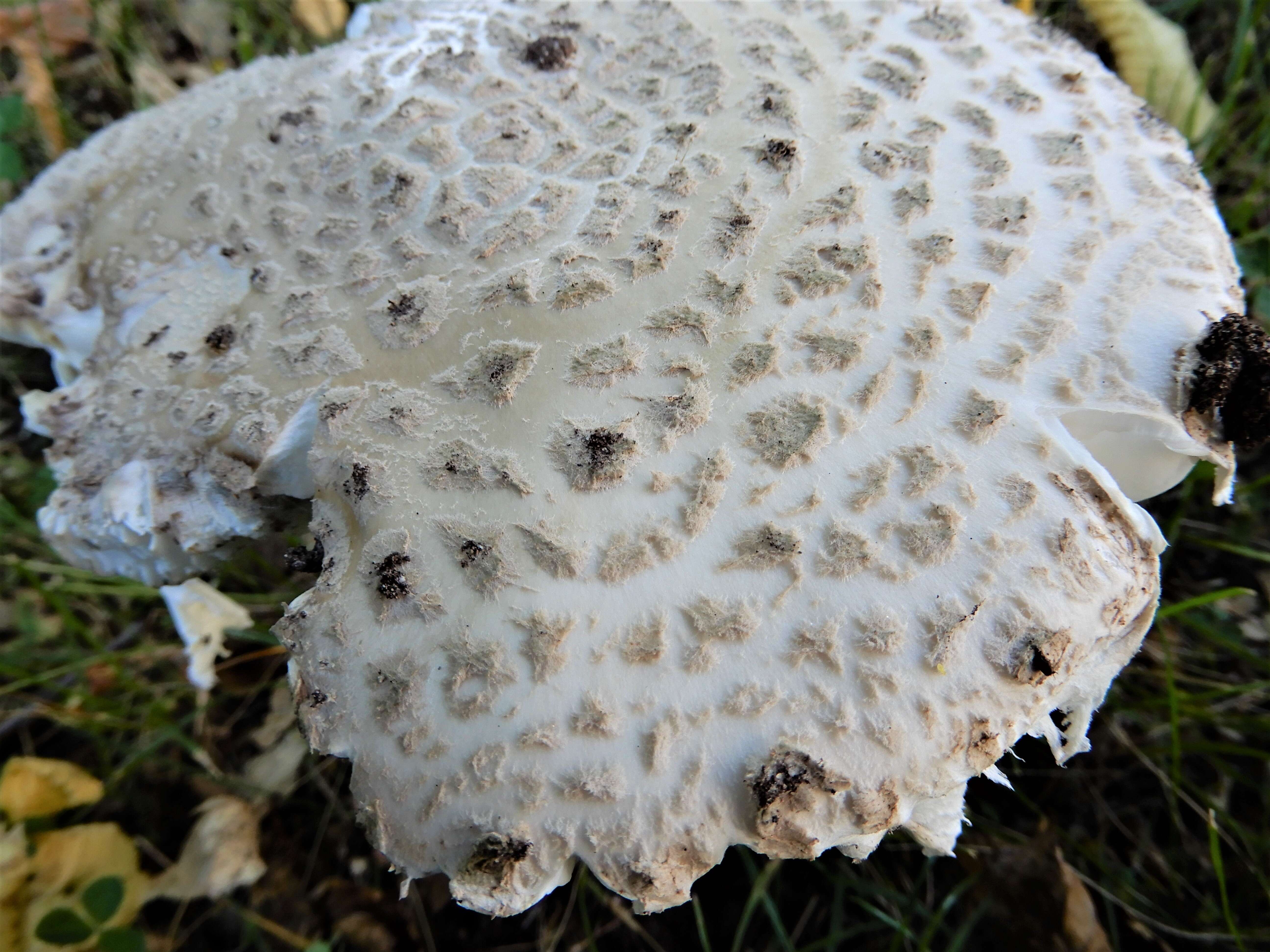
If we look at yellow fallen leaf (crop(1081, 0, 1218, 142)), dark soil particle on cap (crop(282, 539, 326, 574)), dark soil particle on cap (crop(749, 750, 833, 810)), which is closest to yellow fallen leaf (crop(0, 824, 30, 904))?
dark soil particle on cap (crop(282, 539, 326, 574))

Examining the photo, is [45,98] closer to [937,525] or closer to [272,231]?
[272,231]

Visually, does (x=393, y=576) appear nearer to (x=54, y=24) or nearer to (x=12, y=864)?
(x=12, y=864)

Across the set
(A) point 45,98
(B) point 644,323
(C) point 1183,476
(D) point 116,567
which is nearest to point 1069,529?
(C) point 1183,476

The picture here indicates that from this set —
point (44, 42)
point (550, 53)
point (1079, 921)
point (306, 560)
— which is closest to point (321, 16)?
point (44, 42)

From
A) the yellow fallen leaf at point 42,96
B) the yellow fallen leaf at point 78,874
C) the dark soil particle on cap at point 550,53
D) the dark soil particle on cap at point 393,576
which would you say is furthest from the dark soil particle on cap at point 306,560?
the yellow fallen leaf at point 42,96

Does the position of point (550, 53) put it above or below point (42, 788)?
above

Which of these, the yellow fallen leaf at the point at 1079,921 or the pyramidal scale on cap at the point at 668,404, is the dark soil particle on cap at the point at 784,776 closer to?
the pyramidal scale on cap at the point at 668,404

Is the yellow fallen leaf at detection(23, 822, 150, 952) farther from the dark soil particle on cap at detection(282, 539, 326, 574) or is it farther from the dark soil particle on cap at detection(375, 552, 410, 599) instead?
the dark soil particle on cap at detection(375, 552, 410, 599)
